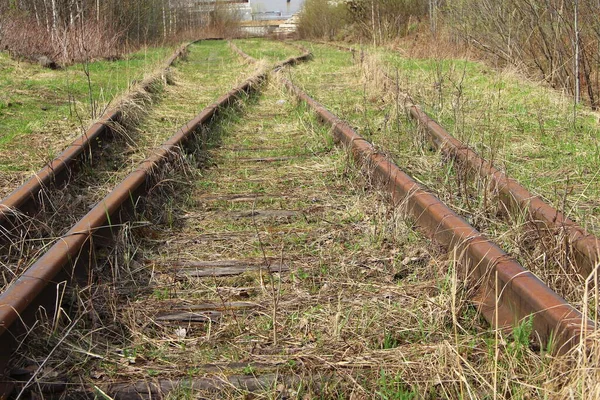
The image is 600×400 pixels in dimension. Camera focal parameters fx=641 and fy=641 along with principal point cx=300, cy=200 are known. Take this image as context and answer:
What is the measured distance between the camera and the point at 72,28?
14.1 metres

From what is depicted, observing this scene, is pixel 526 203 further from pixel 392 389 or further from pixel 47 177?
pixel 47 177

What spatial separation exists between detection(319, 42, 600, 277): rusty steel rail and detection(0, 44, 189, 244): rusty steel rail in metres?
2.92

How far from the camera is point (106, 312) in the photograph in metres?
3.03

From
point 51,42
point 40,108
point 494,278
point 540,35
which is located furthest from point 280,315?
point 51,42

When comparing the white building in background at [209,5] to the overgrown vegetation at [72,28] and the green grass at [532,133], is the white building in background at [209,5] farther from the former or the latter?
the green grass at [532,133]

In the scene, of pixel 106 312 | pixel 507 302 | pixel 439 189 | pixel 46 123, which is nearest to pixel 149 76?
pixel 46 123

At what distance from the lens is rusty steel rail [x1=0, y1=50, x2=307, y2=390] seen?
8.35 feet

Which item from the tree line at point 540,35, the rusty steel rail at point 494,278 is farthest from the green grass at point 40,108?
the tree line at point 540,35

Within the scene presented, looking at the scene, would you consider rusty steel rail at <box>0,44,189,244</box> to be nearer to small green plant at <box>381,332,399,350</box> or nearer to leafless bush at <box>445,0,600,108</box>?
small green plant at <box>381,332,399,350</box>

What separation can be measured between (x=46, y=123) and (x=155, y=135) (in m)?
1.30

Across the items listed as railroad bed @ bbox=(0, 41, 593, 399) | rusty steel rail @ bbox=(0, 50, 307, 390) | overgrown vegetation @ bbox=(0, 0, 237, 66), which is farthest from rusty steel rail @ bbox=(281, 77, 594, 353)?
overgrown vegetation @ bbox=(0, 0, 237, 66)

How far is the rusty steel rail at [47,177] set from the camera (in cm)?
A: 380

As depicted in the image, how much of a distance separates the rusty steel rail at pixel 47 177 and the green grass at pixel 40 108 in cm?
27

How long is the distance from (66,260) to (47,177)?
1650 mm
